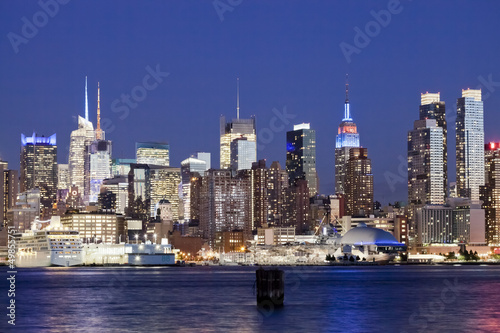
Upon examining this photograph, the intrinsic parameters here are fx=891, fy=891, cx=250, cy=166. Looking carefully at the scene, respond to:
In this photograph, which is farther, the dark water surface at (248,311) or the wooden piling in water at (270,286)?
the wooden piling in water at (270,286)

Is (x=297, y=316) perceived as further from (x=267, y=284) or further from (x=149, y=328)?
(x=149, y=328)

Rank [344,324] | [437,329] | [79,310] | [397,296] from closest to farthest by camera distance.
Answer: [437,329]
[344,324]
[79,310]
[397,296]

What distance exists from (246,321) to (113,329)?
30.5 ft

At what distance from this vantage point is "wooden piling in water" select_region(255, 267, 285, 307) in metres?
64.2

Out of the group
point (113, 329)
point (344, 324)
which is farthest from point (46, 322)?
point (344, 324)

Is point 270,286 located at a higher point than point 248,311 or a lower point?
higher

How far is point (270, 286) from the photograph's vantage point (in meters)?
67.2

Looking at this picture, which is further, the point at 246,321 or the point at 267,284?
the point at 267,284

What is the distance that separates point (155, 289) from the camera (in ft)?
344

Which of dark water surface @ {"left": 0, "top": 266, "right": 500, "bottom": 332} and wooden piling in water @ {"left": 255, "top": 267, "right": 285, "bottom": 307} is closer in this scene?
dark water surface @ {"left": 0, "top": 266, "right": 500, "bottom": 332}

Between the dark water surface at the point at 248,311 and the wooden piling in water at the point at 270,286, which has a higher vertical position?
the wooden piling in water at the point at 270,286

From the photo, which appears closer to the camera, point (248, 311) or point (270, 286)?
point (270, 286)

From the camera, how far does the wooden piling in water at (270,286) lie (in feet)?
211

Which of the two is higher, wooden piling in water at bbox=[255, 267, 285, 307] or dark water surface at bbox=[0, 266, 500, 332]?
wooden piling in water at bbox=[255, 267, 285, 307]
